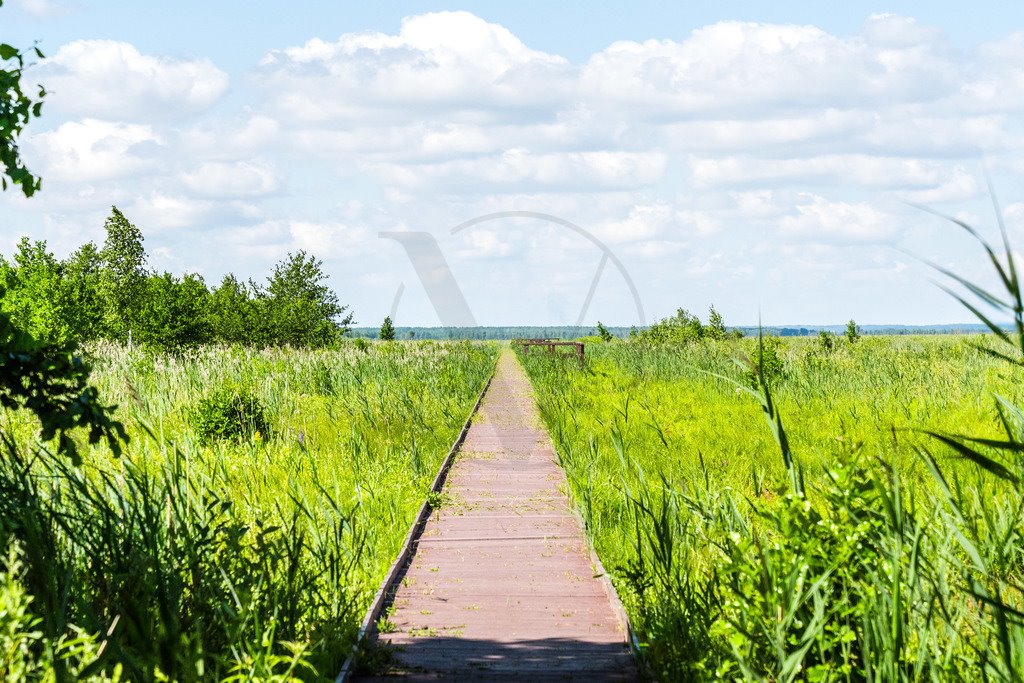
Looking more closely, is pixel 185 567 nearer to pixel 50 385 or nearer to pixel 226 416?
pixel 50 385

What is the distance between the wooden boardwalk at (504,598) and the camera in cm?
480

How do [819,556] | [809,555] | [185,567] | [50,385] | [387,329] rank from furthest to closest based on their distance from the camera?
[387,329] < [50,385] < [185,567] < [819,556] < [809,555]

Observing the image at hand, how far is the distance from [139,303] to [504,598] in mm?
24173

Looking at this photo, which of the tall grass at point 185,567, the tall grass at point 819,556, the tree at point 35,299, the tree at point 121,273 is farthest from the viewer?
the tree at point 121,273

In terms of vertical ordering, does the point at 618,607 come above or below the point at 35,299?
below

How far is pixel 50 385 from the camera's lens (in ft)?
13.6

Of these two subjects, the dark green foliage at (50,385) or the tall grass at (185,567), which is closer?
the tall grass at (185,567)

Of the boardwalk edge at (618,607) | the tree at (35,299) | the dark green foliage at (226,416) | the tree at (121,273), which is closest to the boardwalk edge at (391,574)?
the boardwalk edge at (618,607)

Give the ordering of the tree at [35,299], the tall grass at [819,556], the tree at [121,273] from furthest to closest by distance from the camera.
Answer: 1. the tree at [121,273]
2. the tree at [35,299]
3. the tall grass at [819,556]

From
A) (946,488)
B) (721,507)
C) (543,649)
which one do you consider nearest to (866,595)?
(946,488)

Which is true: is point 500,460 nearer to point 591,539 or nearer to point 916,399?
point 591,539

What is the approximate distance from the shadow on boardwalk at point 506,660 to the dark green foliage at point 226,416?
6397mm

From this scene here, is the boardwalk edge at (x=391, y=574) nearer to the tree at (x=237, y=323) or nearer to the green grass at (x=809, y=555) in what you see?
the green grass at (x=809, y=555)


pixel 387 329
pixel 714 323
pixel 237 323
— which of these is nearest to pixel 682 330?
pixel 714 323
